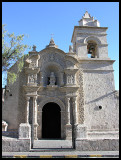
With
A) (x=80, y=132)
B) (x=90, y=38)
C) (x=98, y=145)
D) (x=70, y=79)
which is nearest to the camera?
(x=98, y=145)

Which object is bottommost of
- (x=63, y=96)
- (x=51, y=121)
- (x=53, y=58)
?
(x=51, y=121)

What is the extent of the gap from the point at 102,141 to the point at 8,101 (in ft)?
26.0

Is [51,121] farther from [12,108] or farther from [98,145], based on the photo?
[98,145]

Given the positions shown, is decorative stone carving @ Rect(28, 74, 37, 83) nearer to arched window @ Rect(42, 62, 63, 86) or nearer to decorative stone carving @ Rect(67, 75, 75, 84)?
arched window @ Rect(42, 62, 63, 86)

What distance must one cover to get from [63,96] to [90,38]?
5.88 m

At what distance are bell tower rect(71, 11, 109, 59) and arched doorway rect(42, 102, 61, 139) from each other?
195 inches

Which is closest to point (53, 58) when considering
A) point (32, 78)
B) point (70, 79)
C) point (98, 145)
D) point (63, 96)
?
point (70, 79)

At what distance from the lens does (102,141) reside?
311 inches

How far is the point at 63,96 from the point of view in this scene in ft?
43.9

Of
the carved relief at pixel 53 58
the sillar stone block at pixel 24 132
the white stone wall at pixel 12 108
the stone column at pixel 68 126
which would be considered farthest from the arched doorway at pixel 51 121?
the sillar stone block at pixel 24 132

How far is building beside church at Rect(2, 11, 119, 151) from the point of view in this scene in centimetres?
1263

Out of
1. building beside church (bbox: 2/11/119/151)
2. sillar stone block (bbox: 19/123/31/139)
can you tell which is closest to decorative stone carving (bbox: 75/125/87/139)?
sillar stone block (bbox: 19/123/31/139)

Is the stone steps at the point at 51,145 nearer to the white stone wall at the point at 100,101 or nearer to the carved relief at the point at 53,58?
the white stone wall at the point at 100,101

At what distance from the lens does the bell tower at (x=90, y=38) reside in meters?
14.8
